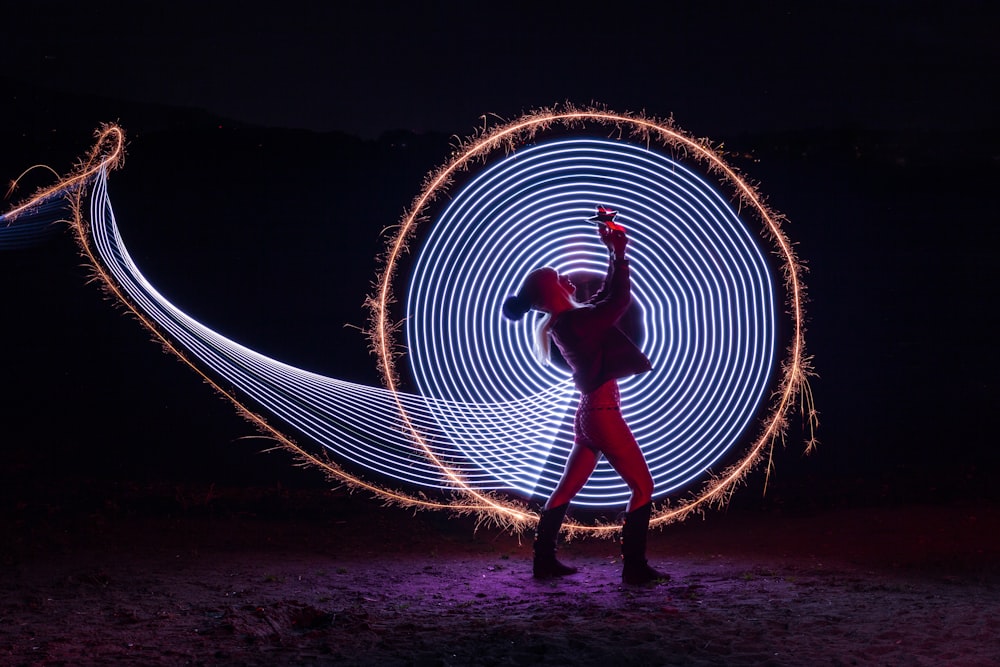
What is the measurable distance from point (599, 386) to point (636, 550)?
1.20m

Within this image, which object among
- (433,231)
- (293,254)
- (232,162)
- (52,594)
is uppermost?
(232,162)

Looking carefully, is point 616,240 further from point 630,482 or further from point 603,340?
point 630,482

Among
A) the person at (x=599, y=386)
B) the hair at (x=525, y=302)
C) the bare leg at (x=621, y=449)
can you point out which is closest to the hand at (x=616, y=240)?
the person at (x=599, y=386)

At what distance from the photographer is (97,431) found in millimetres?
13195

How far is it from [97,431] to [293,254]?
9864mm

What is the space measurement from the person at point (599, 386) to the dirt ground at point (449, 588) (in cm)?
34

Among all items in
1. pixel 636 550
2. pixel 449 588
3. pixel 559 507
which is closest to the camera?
pixel 636 550

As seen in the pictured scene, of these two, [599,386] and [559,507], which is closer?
[599,386]

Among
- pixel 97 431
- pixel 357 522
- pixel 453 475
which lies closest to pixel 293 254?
pixel 97 431

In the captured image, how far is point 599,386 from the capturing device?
7188 mm

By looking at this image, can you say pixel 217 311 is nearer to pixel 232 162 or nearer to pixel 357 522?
pixel 232 162

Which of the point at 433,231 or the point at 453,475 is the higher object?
the point at 433,231

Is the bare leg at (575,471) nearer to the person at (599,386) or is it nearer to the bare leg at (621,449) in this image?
the person at (599,386)

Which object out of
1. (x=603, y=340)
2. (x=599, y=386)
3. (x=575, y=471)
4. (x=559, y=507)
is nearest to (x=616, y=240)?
(x=603, y=340)
